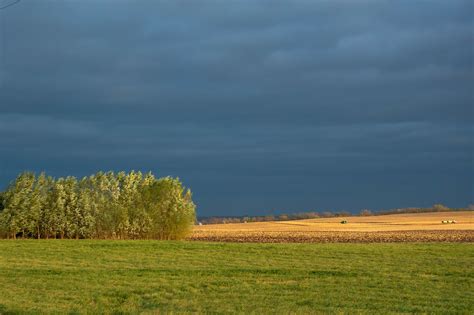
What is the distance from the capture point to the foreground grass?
15336 mm

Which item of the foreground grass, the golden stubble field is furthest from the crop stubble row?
the foreground grass

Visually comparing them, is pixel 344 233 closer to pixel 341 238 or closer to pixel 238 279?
pixel 341 238

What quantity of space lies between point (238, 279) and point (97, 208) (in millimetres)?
22496

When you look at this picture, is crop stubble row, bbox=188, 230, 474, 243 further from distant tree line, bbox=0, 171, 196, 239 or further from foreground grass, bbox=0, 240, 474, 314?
foreground grass, bbox=0, 240, 474, 314

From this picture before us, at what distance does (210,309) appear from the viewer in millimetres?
14625

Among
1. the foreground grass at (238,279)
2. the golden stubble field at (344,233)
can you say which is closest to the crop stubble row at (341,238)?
the golden stubble field at (344,233)

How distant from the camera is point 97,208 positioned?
40.8 m

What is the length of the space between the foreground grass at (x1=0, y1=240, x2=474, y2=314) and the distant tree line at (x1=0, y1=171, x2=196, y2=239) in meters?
7.15

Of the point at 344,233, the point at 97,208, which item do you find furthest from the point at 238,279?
the point at 344,233

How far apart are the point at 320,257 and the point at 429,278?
26.4ft

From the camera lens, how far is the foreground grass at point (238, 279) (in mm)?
15336

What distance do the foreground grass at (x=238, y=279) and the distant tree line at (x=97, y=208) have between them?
282 inches

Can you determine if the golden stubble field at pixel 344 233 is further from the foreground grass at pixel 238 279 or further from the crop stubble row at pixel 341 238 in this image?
the foreground grass at pixel 238 279

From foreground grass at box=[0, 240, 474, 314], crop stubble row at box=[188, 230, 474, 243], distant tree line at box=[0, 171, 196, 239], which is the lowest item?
foreground grass at box=[0, 240, 474, 314]
